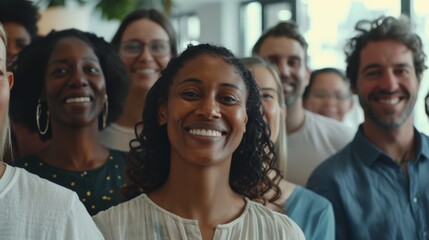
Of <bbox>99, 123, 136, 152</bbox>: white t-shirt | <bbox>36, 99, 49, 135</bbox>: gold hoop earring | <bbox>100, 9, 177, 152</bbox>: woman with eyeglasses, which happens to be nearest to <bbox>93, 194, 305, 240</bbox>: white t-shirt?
<bbox>36, 99, 49, 135</bbox>: gold hoop earring

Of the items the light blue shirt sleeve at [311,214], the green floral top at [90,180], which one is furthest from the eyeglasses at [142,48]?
the light blue shirt sleeve at [311,214]

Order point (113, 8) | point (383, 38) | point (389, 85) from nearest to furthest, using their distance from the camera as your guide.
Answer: point (389, 85), point (383, 38), point (113, 8)

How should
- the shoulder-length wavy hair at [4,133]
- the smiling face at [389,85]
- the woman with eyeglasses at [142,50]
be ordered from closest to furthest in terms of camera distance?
the shoulder-length wavy hair at [4,133], the smiling face at [389,85], the woman with eyeglasses at [142,50]

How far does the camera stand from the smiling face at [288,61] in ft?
10.6

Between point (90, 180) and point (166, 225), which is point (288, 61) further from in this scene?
point (166, 225)

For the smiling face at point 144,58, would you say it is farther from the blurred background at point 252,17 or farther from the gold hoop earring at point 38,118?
the gold hoop earring at point 38,118

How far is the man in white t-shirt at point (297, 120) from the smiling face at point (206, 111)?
1.23 metres

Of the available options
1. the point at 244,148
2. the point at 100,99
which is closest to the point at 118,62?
the point at 100,99

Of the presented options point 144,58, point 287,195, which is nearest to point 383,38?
point 287,195

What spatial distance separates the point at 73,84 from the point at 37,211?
0.84 meters

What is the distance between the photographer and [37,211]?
4.83ft

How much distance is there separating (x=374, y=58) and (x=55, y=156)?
125 centimetres

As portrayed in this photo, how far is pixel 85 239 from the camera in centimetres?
150

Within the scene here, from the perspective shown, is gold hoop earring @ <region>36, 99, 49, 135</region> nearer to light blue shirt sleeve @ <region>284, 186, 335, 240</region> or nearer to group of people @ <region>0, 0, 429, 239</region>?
group of people @ <region>0, 0, 429, 239</region>
